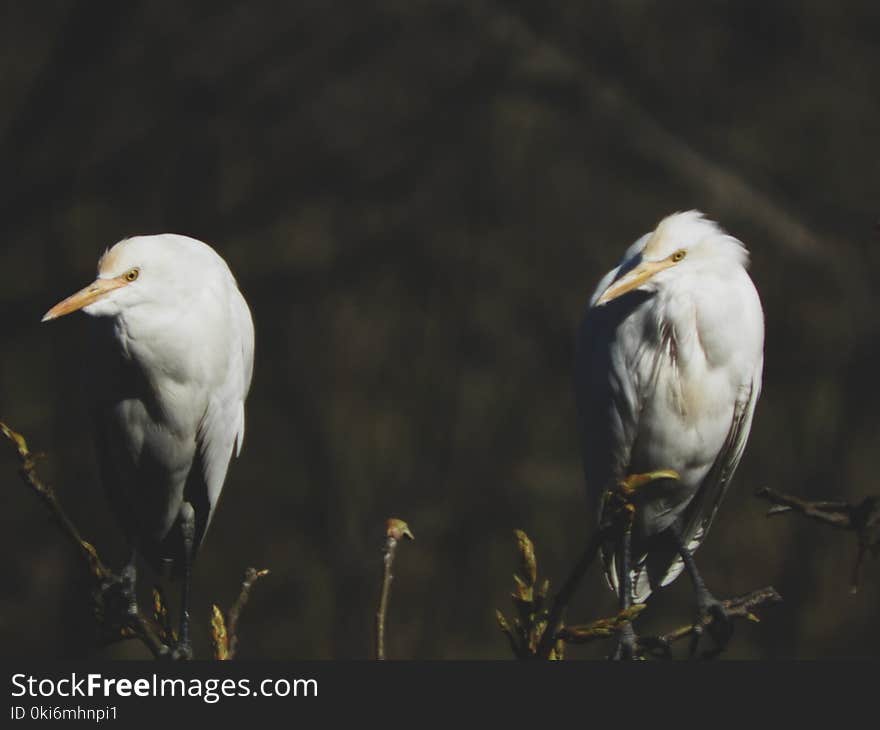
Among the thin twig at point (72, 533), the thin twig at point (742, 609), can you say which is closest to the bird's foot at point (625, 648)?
the thin twig at point (742, 609)

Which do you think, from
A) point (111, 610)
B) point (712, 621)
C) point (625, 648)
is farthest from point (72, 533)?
point (712, 621)

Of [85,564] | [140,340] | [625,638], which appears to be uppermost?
[140,340]

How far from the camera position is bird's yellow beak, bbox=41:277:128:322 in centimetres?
129

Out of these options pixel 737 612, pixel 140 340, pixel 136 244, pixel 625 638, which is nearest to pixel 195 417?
pixel 140 340

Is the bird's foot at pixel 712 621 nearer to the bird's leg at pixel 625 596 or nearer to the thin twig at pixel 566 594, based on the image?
the bird's leg at pixel 625 596

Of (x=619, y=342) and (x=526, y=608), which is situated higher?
(x=619, y=342)

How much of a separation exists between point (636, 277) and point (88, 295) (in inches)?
25.0

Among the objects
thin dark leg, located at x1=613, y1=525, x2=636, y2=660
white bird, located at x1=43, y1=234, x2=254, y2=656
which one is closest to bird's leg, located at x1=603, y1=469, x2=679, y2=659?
thin dark leg, located at x1=613, y1=525, x2=636, y2=660

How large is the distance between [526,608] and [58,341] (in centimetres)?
169

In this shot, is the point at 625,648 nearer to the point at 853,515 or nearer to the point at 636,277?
the point at 636,277

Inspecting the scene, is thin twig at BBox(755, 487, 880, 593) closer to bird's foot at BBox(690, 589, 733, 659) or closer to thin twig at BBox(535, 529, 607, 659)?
thin twig at BBox(535, 529, 607, 659)

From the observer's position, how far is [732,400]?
5.03 ft

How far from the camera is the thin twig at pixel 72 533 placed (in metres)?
0.97

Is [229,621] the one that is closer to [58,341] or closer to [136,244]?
[136,244]
